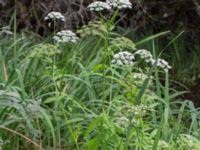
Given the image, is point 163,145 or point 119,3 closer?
point 163,145

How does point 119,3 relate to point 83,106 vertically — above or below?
above

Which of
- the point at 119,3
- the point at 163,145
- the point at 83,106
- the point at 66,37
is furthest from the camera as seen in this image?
the point at 83,106

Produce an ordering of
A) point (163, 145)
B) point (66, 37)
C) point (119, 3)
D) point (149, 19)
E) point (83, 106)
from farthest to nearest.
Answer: point (149, 19)
point (83, 106)
point (66, 37)
point (119, 3)
point (163, 145)

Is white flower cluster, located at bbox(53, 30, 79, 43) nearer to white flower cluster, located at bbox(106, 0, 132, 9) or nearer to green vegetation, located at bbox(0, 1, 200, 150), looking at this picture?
green vegetation, located at bbox(0, 1, 200, 150)

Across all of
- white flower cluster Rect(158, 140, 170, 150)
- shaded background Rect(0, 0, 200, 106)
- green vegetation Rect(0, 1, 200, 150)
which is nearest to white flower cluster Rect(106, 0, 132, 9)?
green vegetation Rect(0, 1, 200, 150)

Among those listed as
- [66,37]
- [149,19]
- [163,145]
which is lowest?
[149,19]

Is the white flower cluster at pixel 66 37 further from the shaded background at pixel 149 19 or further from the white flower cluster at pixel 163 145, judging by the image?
the shaded background at pixel 149 19

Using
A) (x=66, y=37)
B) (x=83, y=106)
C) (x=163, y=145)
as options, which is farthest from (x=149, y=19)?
(x=163, y=145)

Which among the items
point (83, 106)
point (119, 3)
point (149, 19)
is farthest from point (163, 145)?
point (149, 19)

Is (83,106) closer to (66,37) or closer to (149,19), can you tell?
(66,37)

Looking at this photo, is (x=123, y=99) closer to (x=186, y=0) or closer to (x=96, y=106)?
(x=96, y=106)

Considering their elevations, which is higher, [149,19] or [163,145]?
[163,145]

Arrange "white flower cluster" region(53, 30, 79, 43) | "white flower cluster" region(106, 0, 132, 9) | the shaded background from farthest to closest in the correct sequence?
the shaded background → "white flower cluster" region(53, 30, 79, 43) → "white flower cluster" region(106, 0, 132, 9)

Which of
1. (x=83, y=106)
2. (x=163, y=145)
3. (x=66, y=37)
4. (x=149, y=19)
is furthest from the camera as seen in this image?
(x=149, y=19)
